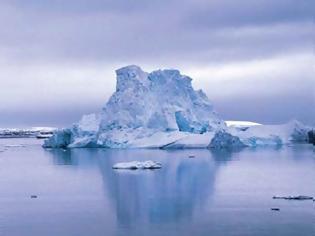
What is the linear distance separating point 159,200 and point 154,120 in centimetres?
2443

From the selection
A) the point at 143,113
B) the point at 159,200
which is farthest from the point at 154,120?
the point at 159,200

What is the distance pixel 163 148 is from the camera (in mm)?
44469

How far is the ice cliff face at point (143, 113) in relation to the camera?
140 feet

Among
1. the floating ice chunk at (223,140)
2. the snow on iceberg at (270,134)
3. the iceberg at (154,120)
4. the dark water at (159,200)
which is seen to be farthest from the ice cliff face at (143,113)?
the dark water at (159,200)

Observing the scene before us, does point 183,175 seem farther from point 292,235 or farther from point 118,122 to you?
point 118,122

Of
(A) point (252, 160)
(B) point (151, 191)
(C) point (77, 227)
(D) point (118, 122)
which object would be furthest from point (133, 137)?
(C) point (77, 227)

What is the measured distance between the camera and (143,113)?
4288 cm

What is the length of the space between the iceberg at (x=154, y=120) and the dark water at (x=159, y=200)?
1159cm

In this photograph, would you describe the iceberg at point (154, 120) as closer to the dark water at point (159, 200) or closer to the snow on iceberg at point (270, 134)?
the snow on iceberg at point (270, 134)

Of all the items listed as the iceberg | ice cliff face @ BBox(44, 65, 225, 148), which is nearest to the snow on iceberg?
the iceberg

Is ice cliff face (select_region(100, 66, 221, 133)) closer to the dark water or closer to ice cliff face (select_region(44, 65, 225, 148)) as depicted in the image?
ice cliff face (select_region(44, 65, 225, 148))

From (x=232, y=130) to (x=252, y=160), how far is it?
12.0 m

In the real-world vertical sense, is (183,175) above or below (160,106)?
below

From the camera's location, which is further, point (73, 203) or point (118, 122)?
point (118, 122)
